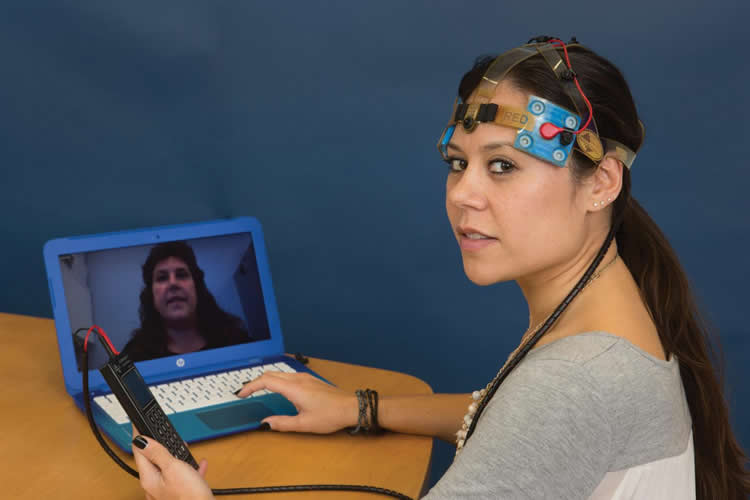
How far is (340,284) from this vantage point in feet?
7.88

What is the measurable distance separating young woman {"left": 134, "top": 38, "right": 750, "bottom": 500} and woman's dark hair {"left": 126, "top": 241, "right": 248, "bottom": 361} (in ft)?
1.61

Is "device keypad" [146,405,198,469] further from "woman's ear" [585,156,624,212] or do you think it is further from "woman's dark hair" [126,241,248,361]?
"woman's ear" [585,156,624,212]

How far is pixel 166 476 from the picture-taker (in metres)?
1.03

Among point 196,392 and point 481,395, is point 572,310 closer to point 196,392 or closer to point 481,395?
point 481,395

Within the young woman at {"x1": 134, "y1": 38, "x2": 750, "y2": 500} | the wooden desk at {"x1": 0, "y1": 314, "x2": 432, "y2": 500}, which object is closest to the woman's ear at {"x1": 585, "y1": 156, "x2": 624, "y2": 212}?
the young woman at {"x1": 134, "y1": 38, "x2": 750, "y2": 500}

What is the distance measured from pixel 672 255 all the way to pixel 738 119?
94 cm

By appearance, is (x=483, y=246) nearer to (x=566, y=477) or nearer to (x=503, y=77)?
(x=503, y=77)

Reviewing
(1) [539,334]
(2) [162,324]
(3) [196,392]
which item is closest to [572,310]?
(1) [539,334]

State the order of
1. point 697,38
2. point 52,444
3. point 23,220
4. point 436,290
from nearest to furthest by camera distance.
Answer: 1. point 52,444
2. point 697,38
3. point 436,290
4. point 23,220

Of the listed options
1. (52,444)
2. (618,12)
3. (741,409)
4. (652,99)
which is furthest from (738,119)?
(52,444)

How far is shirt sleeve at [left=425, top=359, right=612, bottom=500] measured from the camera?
850 millimetres

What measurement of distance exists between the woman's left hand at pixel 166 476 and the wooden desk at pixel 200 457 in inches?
4.1

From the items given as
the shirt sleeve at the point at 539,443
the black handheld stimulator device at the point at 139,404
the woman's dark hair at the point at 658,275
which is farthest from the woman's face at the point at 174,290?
the shirt sleeve at the point at 539,443

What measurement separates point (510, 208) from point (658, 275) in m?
0.29
